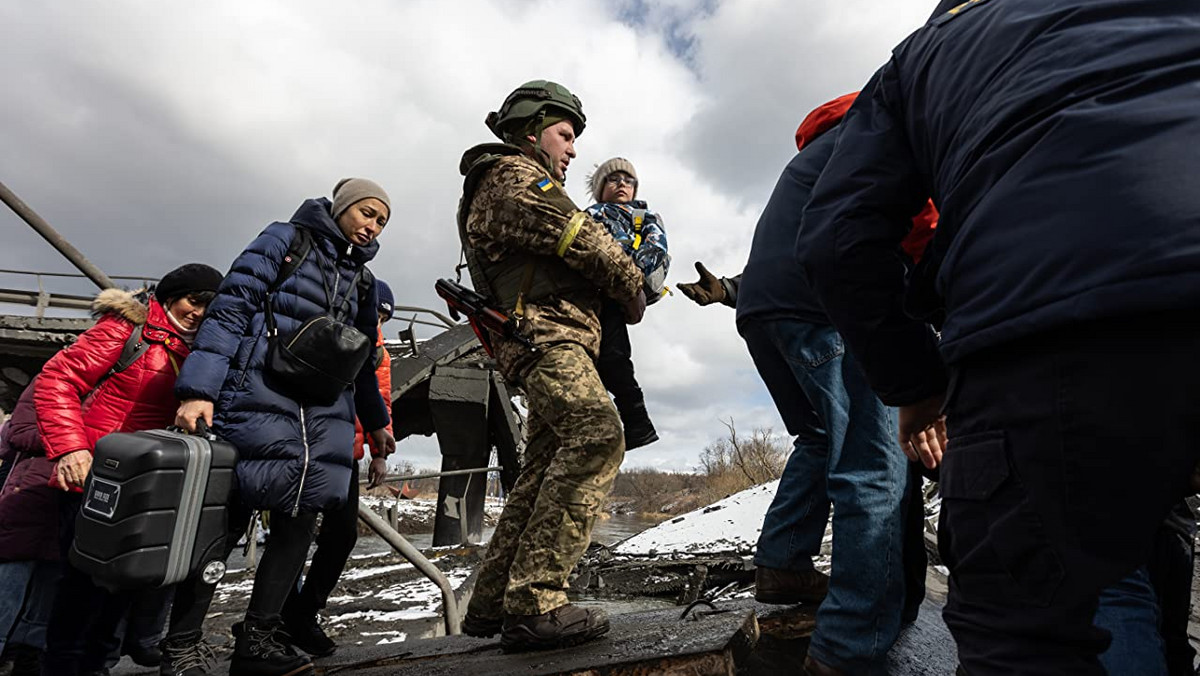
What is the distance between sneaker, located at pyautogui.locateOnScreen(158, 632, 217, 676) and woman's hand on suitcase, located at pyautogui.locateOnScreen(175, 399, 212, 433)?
2.42 feet

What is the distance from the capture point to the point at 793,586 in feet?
7.16

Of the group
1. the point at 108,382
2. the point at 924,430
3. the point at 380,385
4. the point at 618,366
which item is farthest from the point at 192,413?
the point at 924,430

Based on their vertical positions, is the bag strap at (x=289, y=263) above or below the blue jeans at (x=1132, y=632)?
above

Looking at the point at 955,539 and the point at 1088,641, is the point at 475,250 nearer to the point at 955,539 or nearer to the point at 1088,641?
the point at 955,539

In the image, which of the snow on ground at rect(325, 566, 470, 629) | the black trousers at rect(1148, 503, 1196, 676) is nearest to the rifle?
the black trousers at rect(1148, 503, 1196, 676)

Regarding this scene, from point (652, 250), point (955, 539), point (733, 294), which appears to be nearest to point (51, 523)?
point (652, 250)

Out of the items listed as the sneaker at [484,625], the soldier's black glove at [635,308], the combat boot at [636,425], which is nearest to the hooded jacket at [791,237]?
the soldier's black glove at [635,308]

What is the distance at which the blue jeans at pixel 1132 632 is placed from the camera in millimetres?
1234

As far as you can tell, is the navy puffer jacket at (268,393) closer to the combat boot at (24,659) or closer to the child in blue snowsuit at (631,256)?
the child in blue snowsuit at (631,256)

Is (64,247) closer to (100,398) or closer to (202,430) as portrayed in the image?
(100,398)

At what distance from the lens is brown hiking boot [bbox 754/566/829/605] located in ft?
7.15

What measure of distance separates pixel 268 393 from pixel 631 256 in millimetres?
1450

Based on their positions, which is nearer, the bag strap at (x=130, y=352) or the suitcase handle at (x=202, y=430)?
the suitcase handle at (x=202, y=430)

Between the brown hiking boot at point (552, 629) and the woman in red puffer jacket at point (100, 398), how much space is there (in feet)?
6.17
